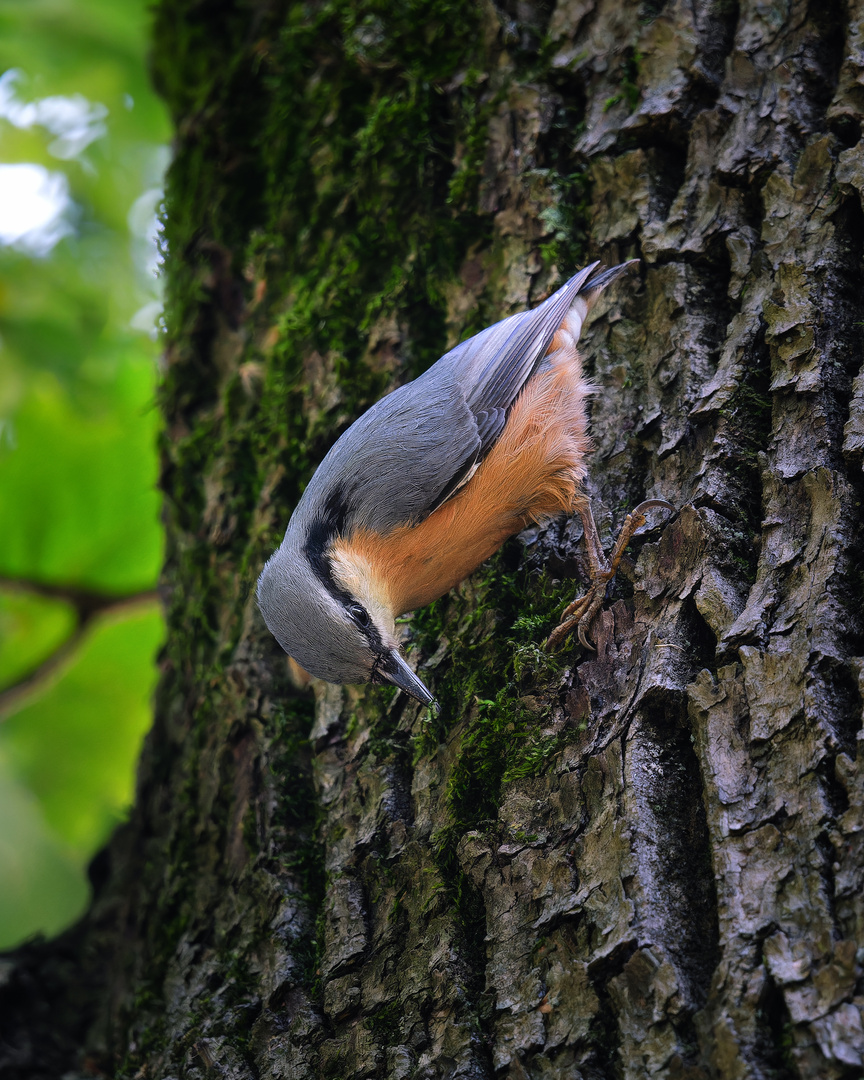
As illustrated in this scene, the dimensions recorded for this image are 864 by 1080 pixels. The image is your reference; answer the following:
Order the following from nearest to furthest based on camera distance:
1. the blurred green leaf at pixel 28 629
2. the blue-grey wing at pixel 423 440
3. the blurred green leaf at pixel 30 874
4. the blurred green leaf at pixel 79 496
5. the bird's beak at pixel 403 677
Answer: the bird's beak at pixel 403 677 < the blue-grey wing at pixel 423 440 < the blurred green leaf at pixel 79 496 < the blurred green leaf at pixel 28 629 < the blurred green leaf at pixel 30 874

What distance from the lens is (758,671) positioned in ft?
5.38

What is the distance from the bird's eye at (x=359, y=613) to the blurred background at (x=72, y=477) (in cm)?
167

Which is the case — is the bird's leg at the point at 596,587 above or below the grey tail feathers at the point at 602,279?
below

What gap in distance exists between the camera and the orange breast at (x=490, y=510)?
2424mm

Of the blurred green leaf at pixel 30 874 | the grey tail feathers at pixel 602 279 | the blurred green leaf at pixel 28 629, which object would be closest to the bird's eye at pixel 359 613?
the grey tail feathers at pixel 602 279

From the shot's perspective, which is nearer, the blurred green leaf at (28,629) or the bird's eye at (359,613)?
the bird's eye at (359,613)

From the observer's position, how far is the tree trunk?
1.52 m

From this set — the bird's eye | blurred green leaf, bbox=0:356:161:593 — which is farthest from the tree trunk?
blurred green leaf, bbox=0:356:161:593

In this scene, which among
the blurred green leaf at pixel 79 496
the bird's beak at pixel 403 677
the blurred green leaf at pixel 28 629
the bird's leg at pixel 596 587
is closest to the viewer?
the bird's leg at pixel 596 587

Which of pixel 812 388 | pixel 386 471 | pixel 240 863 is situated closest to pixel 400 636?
pixel 386 471

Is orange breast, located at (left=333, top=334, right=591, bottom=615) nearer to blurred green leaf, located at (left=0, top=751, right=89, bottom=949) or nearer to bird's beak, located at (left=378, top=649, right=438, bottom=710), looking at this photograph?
bird's beak, located at (left=378, top=649, right=438, bottom=710)

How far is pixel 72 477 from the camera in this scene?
3.92 meters

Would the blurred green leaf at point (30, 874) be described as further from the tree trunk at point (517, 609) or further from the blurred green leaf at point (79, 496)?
the tree trunk at point (517, 609)

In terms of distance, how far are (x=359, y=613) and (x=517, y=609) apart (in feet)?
1.54
